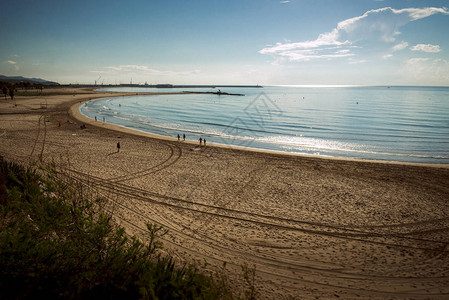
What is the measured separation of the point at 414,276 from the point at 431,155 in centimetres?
2765

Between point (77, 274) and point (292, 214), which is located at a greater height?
point (77, 274)

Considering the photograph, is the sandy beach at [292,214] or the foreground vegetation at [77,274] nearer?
the foreground vegetation at [77,274]

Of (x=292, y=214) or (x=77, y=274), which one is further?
(x=292, y=214)

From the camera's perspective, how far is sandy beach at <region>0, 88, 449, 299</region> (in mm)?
9195

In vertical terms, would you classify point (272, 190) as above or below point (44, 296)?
below

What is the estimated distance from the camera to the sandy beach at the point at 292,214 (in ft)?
30.2

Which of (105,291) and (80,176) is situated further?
(80,176)

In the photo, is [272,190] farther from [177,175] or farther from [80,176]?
[80,176]

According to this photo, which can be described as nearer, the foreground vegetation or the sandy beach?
the foreground vegetation

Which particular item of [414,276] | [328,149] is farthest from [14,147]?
[328,149]

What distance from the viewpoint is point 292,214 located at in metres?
13.9

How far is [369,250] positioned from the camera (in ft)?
35.8

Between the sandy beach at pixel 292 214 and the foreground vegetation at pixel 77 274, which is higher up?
the foreground vegetation at pixel 77 274

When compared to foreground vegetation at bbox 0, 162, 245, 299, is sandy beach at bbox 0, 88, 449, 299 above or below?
below
